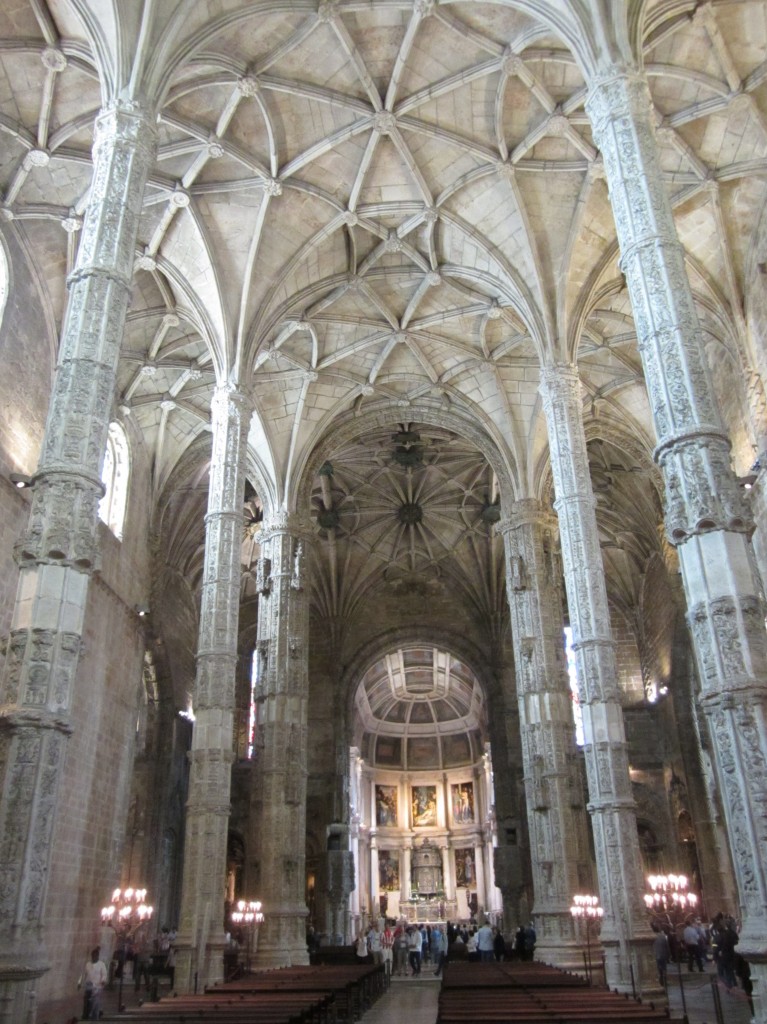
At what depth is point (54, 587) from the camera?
8.81m

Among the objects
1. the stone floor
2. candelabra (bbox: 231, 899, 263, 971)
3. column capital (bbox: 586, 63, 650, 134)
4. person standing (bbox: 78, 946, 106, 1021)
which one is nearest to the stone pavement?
the stone floor

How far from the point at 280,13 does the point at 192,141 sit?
321 cm

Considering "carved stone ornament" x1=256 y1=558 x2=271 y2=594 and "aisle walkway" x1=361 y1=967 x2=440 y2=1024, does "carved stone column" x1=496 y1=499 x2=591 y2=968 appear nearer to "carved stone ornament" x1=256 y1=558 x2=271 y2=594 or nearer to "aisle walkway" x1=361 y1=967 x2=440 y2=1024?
"aisle walkway" x1=361 y1=967 x2=440 y2=1024

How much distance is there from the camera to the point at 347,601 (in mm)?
41312

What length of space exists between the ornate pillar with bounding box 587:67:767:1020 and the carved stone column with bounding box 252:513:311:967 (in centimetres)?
1559

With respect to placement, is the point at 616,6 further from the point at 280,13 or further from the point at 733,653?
the point at 733,653

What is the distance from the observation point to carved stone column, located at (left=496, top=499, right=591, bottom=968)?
19625mm

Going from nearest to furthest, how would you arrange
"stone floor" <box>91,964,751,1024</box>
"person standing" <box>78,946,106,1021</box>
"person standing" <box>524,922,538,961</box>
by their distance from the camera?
"stone floor" <box>91,964,751,1024</box> → "person standing" <box>78,946,106,1021</box> → "person standing" <box>524,922,538,961</box>

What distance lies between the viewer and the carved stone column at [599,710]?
13.3m

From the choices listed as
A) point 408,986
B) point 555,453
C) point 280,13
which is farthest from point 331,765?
point 280,13

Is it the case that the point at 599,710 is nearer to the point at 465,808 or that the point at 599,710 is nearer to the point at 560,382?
the point at 560,382

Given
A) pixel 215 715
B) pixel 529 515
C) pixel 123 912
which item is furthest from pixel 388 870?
pixel 215 715

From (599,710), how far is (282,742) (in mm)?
10474

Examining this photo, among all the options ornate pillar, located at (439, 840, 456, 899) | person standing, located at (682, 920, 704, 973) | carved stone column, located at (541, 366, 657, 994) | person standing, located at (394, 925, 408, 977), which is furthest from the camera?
ornate pillar, located at (439, 840, 456, 899)
